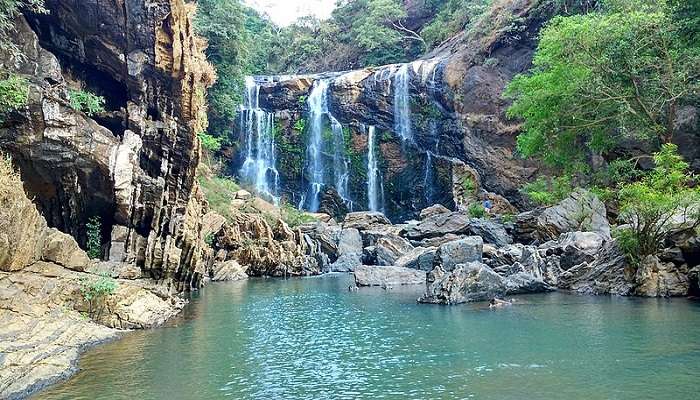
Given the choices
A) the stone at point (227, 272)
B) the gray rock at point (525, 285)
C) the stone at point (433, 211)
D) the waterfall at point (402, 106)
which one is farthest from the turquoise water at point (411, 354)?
the waterfall at point (402, 106)

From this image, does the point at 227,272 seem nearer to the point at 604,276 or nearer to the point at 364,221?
the point at 364,221

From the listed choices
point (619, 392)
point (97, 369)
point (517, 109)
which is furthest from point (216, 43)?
point (619, 392)

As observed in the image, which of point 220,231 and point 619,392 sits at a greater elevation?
point 220,231

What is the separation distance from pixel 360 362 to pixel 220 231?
19.4m

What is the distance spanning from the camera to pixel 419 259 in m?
26.7

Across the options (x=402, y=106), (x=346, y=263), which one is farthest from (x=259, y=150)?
(x=346, y=263)

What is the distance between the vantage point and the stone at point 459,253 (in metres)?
23.9

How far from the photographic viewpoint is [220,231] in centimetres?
2919

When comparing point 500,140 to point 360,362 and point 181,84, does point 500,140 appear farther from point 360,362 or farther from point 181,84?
point 360,362

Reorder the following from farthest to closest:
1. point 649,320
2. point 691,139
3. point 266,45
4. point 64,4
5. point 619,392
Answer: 1. point 266,45
2. point 691,139
3. point 64,4
4. point 649,320
5. point 619,392

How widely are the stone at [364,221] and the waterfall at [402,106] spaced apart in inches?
335

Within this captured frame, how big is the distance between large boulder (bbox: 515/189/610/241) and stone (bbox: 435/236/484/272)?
4.16 metres

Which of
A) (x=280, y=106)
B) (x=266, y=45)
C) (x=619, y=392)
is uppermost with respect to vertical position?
(x=266, y=45)

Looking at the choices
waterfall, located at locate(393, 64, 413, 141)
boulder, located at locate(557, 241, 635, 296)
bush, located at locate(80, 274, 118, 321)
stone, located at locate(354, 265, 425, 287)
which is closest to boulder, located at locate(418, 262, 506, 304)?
boulder, located at locate(557, 241, 635, 296)
